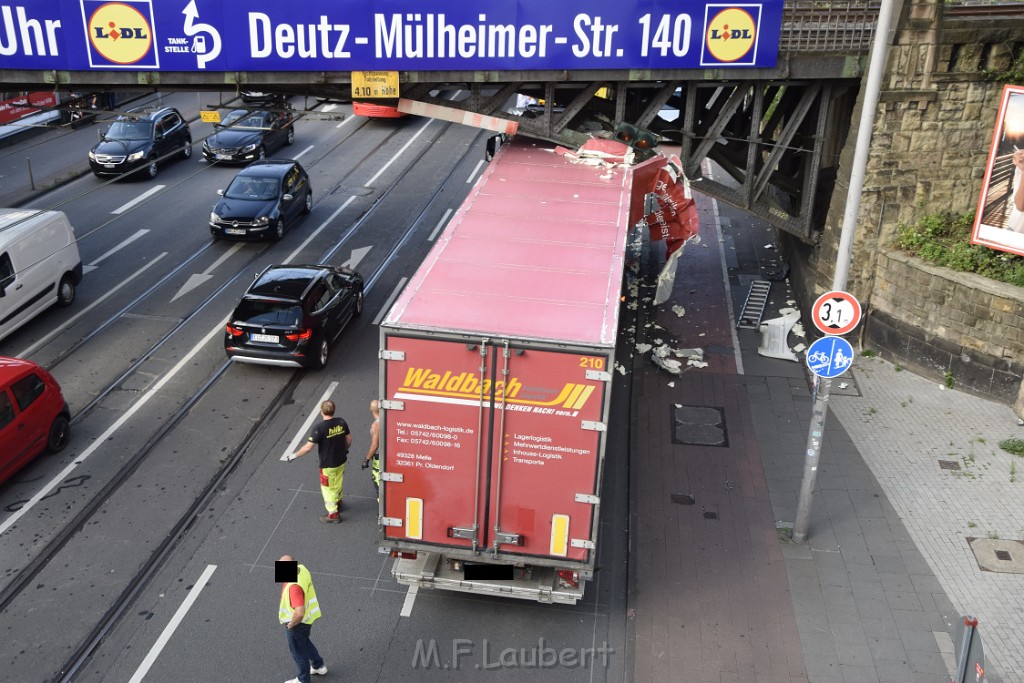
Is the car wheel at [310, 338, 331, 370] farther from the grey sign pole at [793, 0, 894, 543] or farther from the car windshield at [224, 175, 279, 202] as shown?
the grey sign pole at [793, 0, 894, 543]

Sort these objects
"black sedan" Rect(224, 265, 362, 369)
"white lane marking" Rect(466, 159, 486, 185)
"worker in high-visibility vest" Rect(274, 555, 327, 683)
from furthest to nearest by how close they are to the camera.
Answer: "white lane marking" Rect(466, 159, 486, 185) → "black sedan" Rect(224, 265, 362, 369) → "worker in high-visibility vest" Rect(274, 555, 327, 683)

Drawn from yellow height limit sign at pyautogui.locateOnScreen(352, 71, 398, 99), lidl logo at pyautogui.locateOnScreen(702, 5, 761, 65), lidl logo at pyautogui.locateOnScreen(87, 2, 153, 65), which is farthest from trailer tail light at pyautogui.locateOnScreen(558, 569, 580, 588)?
lidl logo at pyautogui.locateOnScreen(87, 2, 153, 65)

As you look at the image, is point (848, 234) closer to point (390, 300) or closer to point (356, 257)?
point (390, 300)

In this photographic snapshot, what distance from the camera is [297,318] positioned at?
51.6 feet

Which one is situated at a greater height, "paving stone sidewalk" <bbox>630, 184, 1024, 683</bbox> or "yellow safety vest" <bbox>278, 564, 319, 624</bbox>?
"yellow safety vest" <bbox>278, 564, 319, 624</bbox>

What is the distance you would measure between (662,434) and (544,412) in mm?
5844

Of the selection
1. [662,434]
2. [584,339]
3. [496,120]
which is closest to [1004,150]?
[662,434]

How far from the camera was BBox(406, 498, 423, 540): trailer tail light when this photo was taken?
9.89 meters

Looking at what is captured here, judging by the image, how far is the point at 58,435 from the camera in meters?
13.6

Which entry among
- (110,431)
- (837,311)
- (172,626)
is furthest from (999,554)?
(110,431)

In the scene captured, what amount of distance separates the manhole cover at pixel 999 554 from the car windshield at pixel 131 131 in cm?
2432

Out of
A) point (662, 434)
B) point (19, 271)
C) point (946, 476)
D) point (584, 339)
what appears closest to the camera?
point (584, 339)

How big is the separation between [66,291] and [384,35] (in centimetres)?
811

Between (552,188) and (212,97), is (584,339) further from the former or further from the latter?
(212,97)
